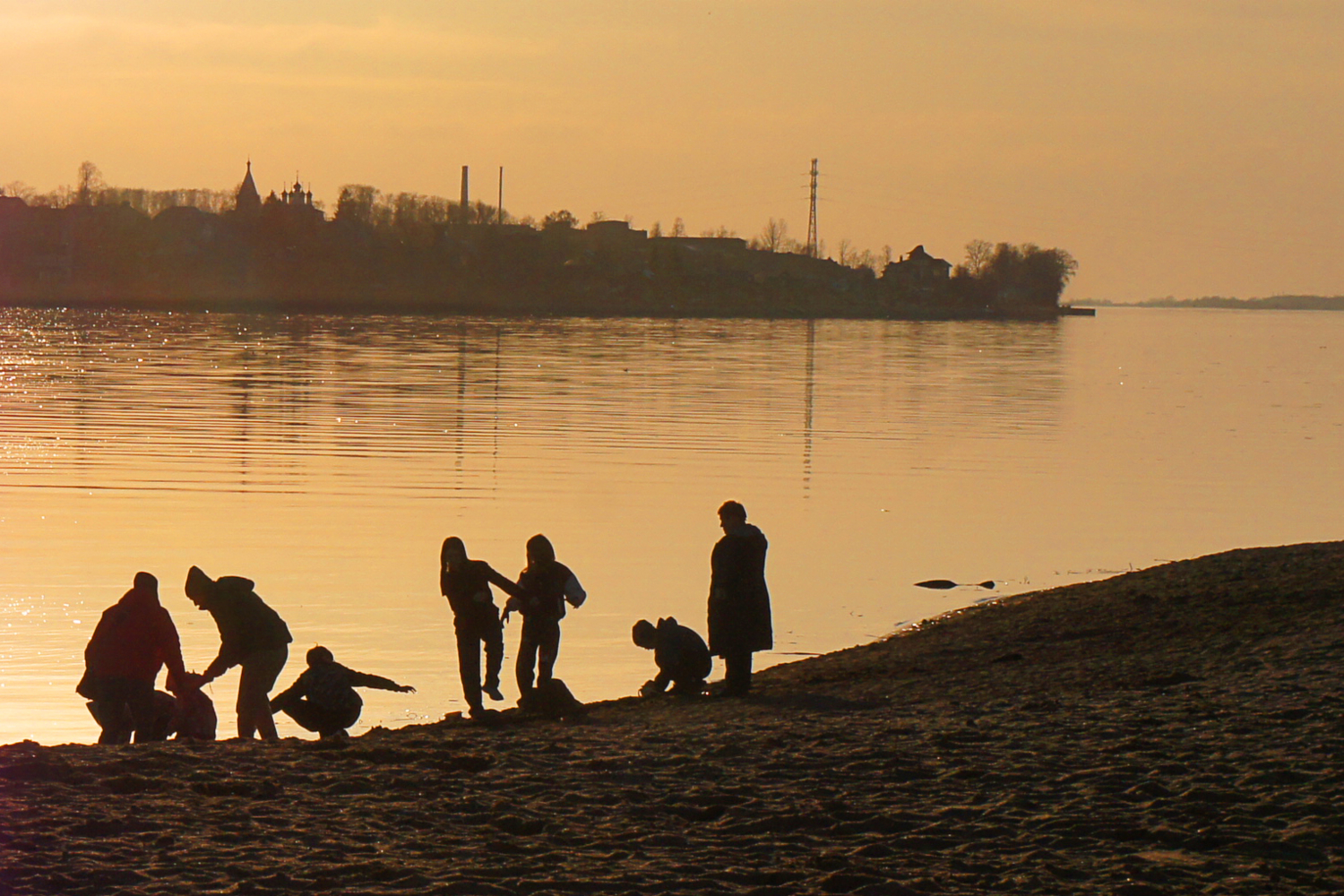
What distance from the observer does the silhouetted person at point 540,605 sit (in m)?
11.7

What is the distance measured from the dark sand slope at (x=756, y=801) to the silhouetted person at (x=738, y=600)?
50 cm

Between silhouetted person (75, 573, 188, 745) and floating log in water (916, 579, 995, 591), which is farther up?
silhouetted person (75, 573, 188, 745)

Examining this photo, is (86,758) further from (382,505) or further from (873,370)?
(873,370)

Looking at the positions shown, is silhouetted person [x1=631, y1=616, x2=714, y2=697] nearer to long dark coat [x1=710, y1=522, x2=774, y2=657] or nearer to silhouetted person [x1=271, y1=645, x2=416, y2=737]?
long dark coat [x1=710, y1=522, x2=774, y2=657]

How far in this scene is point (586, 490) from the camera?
1126 inches

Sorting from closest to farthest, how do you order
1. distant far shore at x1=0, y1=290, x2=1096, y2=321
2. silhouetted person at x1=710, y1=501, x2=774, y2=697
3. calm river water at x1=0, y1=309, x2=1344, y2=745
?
silhouetted person at x1=710, y1=501, x2=774, y2=697 < calm river water at x1=0, y1=309, x2=1344, y2=745 < distant far shore at x1=0, y1=290, x2=1096, y2=321

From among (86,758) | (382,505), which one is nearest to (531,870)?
(86,758)

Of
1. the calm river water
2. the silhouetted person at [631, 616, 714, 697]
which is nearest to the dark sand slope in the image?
the silhouetted person at [631, 616, 714, 697]

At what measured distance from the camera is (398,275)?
175 metres

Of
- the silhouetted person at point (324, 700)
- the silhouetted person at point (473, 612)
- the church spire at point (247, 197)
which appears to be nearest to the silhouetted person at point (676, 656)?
the silhouetted person at point (473, 612)

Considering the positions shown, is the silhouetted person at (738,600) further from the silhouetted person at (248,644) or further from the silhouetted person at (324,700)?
the silhouetted person at (248,644)

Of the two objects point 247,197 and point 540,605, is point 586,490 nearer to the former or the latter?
point 540,605

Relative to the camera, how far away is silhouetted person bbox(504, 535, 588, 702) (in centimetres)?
1168

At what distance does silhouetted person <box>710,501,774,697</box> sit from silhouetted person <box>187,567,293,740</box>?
310 centimetres
